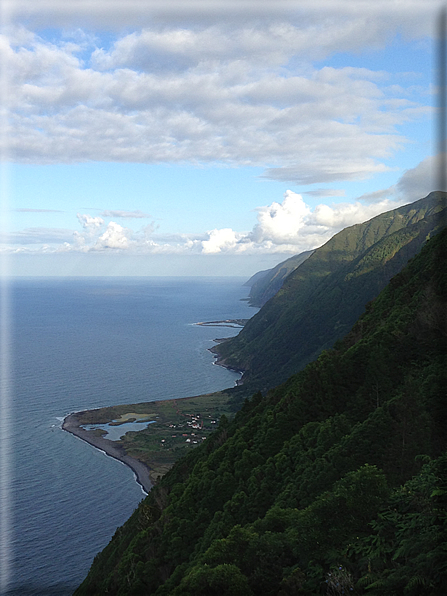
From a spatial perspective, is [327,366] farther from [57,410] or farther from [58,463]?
[57,410]

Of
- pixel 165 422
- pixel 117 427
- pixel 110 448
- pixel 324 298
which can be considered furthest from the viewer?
pixel 324 298

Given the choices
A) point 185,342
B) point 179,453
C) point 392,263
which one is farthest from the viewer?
Result: point 185,342

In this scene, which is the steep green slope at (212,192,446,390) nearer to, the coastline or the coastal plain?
the coastal plain

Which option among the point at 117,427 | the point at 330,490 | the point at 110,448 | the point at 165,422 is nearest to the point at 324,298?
the point at 165,422

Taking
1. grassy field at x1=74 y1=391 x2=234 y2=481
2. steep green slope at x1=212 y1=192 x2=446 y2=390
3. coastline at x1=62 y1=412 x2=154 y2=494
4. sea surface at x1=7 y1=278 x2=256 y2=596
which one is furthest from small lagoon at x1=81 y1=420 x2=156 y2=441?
steep green slope at x1=212 y1=192 x2=446 y2=390

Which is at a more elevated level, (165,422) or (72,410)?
(72,410)

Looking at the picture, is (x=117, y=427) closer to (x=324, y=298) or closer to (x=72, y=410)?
(x=72, y=410)

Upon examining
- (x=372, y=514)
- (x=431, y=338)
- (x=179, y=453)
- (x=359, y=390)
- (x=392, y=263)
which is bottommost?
(x=179, y=453)

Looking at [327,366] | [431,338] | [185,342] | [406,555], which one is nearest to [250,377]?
[185,342]
